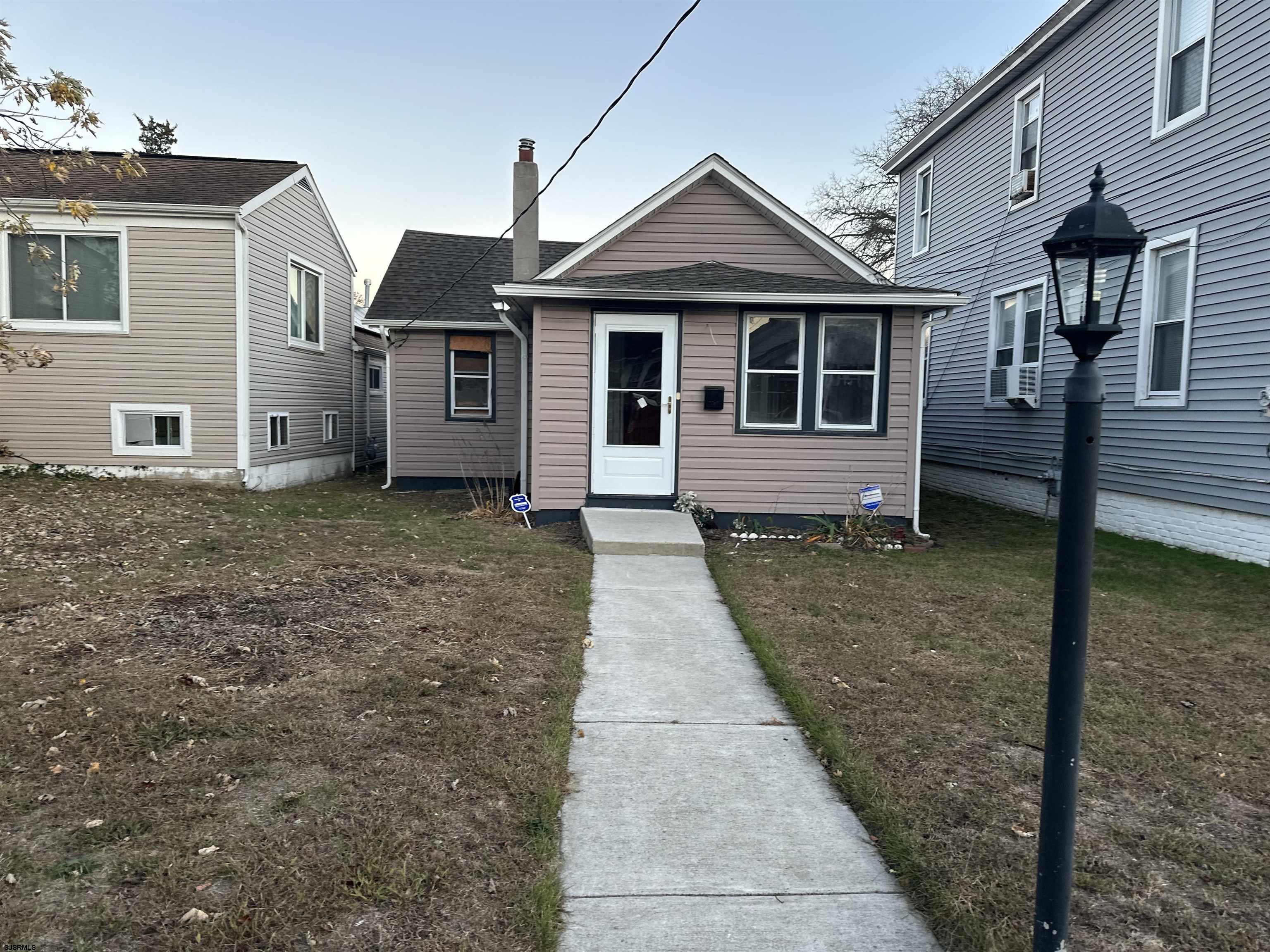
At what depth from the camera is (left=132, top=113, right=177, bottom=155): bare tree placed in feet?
95.8

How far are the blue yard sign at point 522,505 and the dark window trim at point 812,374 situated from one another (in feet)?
8.57

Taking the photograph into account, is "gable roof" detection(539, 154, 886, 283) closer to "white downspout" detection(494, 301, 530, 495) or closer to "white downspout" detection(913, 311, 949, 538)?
"white downspout" detection(913, 311, 949, 538)

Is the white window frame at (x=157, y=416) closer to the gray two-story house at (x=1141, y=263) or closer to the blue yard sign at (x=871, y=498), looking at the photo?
the blue yard sign at (x=871, y=498)

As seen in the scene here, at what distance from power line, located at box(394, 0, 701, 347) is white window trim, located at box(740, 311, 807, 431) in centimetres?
271

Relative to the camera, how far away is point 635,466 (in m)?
9.80

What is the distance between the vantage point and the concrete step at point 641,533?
816cm

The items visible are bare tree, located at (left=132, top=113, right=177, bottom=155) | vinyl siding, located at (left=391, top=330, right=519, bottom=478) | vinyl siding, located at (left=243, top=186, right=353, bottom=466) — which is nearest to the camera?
vinyl siding, located at (left=243, top=186, right=353, bottom=466)

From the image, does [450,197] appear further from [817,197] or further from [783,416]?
[817,197]

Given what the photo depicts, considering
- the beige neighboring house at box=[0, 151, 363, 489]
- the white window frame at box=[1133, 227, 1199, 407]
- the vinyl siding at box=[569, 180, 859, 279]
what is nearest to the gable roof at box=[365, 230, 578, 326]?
the beige neighboring house at box=[0, 151, 363, 489]

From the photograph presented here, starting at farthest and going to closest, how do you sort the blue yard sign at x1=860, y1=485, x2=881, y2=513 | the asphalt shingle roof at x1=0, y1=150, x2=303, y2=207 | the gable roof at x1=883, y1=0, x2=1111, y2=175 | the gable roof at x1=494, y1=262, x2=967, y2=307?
the asphalt shingle roof at x1=0, y1=150, x2=303, y2=207
the gable roof at x1=883, y1=0, x2=1111, y2=175
the blue yard sign at x1=860, y1=485, x2=881, y2=513
the gable roof at x1=494, y1=262, x2=967, y2=307

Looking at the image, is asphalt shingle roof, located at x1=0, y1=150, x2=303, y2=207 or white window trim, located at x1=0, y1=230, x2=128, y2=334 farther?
asphalt shingle roof, located at x1=0, y1=150, x2=303, y2=207

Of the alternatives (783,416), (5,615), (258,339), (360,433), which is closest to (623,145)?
(783,416)

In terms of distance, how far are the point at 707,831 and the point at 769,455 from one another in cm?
698

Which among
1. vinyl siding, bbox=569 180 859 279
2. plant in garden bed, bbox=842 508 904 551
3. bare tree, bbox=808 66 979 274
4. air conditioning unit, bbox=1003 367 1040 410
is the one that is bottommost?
plant in garden bed, bbox=842 508 904 551
